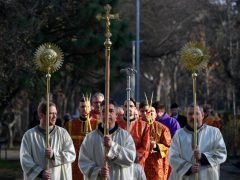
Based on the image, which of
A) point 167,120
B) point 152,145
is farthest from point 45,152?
point 167,120

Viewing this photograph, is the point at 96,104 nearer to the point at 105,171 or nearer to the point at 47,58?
the point at 47,58

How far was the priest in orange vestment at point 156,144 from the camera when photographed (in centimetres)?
1330

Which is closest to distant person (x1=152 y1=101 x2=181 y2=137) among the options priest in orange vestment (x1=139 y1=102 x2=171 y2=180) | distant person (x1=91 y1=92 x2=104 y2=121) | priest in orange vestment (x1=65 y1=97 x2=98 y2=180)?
priest in orange vestment (x1=139 y1=102 x2=171 y2=180)

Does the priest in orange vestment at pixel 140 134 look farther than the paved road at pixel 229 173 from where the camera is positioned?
No

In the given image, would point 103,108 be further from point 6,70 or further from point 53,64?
point 6,70

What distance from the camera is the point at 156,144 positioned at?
523 inches

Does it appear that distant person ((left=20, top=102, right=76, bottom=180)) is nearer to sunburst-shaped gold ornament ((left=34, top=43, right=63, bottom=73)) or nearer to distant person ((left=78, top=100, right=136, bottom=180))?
distant person ((left=78, top=100, right=136, bottom=180))

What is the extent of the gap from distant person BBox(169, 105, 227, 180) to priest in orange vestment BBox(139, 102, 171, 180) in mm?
2225

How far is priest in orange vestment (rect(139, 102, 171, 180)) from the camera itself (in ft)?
43.6

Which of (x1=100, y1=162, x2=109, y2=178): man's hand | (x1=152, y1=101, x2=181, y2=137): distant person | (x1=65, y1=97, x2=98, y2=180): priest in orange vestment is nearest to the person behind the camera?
(x1=100, y1=162, x2=109, y2=178): man's hand

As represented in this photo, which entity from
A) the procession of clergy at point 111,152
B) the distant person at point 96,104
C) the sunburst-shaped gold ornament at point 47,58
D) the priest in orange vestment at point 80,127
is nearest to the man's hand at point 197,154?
the procession of clergy at point 111,152

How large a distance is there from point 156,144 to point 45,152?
3462 mm

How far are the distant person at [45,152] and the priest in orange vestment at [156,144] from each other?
9.38 ft

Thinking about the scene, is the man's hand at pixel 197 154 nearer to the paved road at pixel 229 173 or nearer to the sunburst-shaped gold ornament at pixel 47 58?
the sunburst-shaped gold ornament at pixel 47 58
